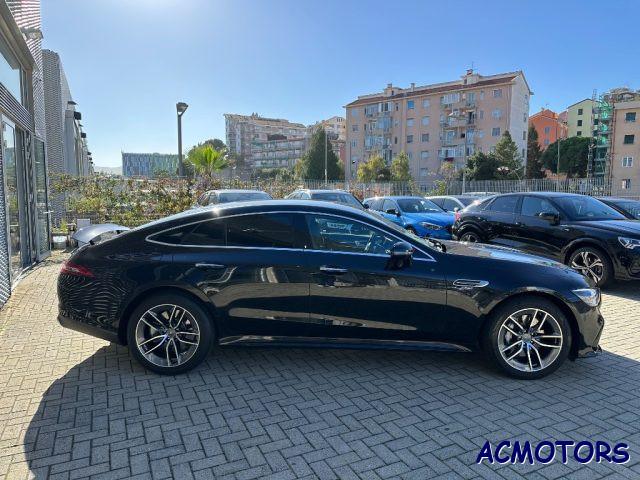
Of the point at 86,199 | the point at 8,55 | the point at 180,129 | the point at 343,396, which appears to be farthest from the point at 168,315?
the point at 180,129

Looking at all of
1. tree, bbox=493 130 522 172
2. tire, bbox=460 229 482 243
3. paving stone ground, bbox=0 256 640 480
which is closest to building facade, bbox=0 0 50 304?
paving stone ground, bbox=0 256 640 480

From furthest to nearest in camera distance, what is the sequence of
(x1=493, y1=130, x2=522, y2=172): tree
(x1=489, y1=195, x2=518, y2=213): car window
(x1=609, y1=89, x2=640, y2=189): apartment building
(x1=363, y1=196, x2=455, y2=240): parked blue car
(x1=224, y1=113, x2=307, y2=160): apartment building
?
(x1=224, y1=113, x2=307, y2=160): apartment building, (x1=609, y1=89, x2=640, y2=189): apartment building, (x1=493, y1=130, x2=522, y2=172): tree, (x1=363, y1=196, x2=455, y2=240): parked blue car, (x1=489, y1=195, x2=518, y2=213): car window

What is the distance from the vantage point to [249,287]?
407 centimetres

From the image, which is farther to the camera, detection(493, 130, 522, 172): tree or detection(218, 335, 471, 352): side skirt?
detection(493, 130, 522, 172): tree

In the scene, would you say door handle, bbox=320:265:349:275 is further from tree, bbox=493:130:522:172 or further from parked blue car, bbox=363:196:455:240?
tree, bbox=493:130:522:172

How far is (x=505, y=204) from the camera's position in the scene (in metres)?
9.30

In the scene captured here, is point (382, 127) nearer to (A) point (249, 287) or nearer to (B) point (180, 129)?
(B) point (180, 129)

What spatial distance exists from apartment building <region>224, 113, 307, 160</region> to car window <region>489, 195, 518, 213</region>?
136 m

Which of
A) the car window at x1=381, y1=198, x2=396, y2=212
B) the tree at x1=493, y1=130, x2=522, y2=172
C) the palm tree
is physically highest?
the tree at x1=493, y1=130, x2=522, y2=172

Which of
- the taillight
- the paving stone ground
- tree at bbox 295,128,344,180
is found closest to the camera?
the paving stone ground

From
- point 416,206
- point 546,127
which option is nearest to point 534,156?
point 546,127

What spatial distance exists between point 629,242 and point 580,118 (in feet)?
315

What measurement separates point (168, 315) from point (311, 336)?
130 centimetres

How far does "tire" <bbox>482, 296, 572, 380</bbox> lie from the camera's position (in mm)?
3998
